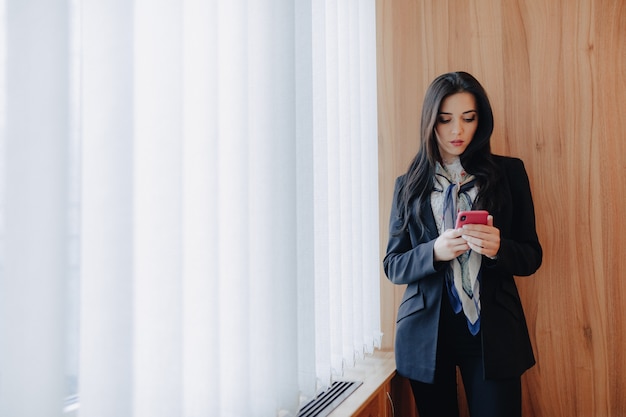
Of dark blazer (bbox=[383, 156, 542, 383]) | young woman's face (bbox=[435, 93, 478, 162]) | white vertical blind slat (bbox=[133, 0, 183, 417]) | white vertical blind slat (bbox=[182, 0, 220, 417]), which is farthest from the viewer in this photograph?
young woman's face (bbox=[435, 93, 478, 162])

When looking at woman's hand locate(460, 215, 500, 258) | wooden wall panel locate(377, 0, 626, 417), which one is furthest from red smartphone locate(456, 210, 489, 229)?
wooden wall panel locate(377, 0, 626, 417)

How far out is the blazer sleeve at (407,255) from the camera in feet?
4.60

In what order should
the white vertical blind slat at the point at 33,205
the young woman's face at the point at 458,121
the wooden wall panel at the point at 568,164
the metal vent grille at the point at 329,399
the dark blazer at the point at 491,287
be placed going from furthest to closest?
the wooden wall panel at the point at 568,164 < the young woman's face at the point at 458,121 < the dark blazer at the point at 491,287 < the metal vent grille at the point at 329,399 < the white vertical blind slat at the point at 33,205

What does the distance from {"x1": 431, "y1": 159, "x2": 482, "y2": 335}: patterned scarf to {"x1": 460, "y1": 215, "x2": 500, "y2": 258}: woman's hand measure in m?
0.09

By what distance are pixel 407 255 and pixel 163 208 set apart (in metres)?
0.92

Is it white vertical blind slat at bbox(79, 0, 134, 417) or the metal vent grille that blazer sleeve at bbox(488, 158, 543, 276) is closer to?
the metal vent grille

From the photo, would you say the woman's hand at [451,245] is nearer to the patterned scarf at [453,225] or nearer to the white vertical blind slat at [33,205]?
the patterned scarf at [453,225]

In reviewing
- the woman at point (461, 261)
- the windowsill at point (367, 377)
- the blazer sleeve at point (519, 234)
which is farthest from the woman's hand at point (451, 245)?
the windowsill at point (367, 377)

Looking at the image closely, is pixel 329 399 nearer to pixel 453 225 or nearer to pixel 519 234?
pixel 453 225

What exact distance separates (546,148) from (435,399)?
101cm

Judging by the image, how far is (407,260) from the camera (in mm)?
1471

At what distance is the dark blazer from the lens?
1.33 m

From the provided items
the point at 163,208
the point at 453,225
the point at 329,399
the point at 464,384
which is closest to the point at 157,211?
the point at 163,208

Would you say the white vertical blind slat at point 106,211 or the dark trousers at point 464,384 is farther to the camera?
the dark trousers at point 464,384
